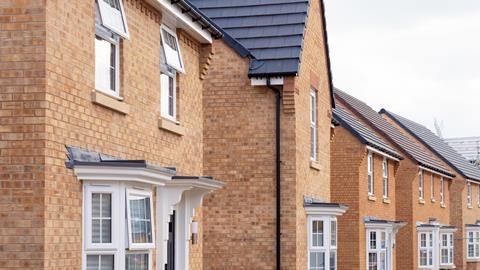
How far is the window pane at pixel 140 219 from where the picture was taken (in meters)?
12.5

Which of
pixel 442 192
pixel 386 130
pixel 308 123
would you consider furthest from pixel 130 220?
Answer: pixel 442 192

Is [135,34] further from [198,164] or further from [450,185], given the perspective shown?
[450,185]

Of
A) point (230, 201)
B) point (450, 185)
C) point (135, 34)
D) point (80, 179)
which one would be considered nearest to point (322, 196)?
point (230, 201)

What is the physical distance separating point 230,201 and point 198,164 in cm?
296

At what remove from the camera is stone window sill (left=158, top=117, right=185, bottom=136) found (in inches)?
612

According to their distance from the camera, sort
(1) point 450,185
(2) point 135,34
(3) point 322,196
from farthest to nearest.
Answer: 1. (1) point 450,185
2. (3) point 322,196
3. (2) point 135,34

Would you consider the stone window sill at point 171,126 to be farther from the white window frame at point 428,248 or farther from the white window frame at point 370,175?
the white window frame at point 428,248

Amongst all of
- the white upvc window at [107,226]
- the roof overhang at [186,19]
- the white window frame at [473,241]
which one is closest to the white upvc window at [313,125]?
the roof overhang at [186,19]

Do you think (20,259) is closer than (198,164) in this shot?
Yes

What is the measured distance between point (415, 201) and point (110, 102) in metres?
29.7

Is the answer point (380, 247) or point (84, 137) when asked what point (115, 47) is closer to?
point (84, 137)

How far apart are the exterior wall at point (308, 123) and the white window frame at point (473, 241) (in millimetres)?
31031

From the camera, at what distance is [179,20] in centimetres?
1631

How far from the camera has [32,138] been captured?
1085 centimetres
